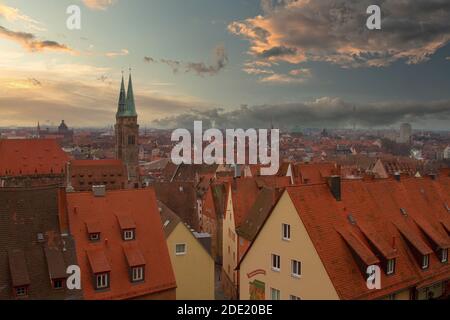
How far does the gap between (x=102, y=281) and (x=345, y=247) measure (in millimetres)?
11911

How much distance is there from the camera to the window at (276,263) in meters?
20.8

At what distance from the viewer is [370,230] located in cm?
2058

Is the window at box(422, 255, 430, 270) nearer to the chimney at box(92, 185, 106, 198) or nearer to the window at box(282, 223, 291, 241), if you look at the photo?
the window at box(282, 223, 291, 241)

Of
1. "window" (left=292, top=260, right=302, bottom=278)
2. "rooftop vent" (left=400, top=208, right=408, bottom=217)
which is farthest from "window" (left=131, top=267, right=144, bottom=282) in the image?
"rooftop vent" (left=400, top=208, right=408, bottom=217)

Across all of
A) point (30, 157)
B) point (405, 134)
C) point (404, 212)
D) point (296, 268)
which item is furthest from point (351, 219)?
point (405, 134)

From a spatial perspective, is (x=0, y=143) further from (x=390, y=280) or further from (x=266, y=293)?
(x=390, y=280)

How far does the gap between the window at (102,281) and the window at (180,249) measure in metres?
5.87

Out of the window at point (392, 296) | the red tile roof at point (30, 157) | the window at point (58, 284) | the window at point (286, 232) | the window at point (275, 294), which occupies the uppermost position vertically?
the red tile roof at point (30, 157)

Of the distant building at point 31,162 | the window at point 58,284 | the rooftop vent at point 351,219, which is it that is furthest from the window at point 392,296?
the distant building at point 31,162

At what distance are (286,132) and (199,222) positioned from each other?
8176 centimetres

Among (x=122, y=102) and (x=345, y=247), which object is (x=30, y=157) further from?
(x=345, y=247)

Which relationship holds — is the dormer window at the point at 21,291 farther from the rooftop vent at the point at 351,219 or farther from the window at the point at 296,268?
the rooftop vent at the point at 351,219
